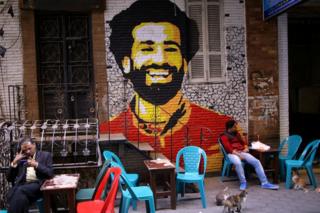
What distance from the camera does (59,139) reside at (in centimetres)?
740

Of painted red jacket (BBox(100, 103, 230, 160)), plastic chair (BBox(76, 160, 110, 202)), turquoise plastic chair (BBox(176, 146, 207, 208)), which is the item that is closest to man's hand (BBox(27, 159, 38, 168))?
plastic chair (BBox(76, 160, 110, 202))

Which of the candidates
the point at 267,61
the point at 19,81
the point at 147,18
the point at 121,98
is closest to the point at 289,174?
the point at 267,61

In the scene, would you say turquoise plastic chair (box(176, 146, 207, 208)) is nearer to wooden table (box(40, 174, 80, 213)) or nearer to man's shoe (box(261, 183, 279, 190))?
man's shoe (box(261, 183, 279, 190))

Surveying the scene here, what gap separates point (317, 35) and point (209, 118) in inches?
189

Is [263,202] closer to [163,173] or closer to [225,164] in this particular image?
[225,164]

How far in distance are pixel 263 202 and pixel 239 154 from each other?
1311 mm

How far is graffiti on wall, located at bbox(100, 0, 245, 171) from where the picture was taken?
838 centimetres

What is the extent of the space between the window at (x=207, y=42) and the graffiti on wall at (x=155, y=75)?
0.65ft

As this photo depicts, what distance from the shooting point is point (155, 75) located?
8.52 meters

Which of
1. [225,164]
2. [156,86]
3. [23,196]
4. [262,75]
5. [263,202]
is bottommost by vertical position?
[263,202]

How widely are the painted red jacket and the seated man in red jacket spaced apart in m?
0.79

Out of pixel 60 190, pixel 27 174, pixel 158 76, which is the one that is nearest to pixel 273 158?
pixel 158 76

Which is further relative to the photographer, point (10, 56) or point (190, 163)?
point (10, 56)

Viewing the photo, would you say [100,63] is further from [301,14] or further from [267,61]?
[301,14]
